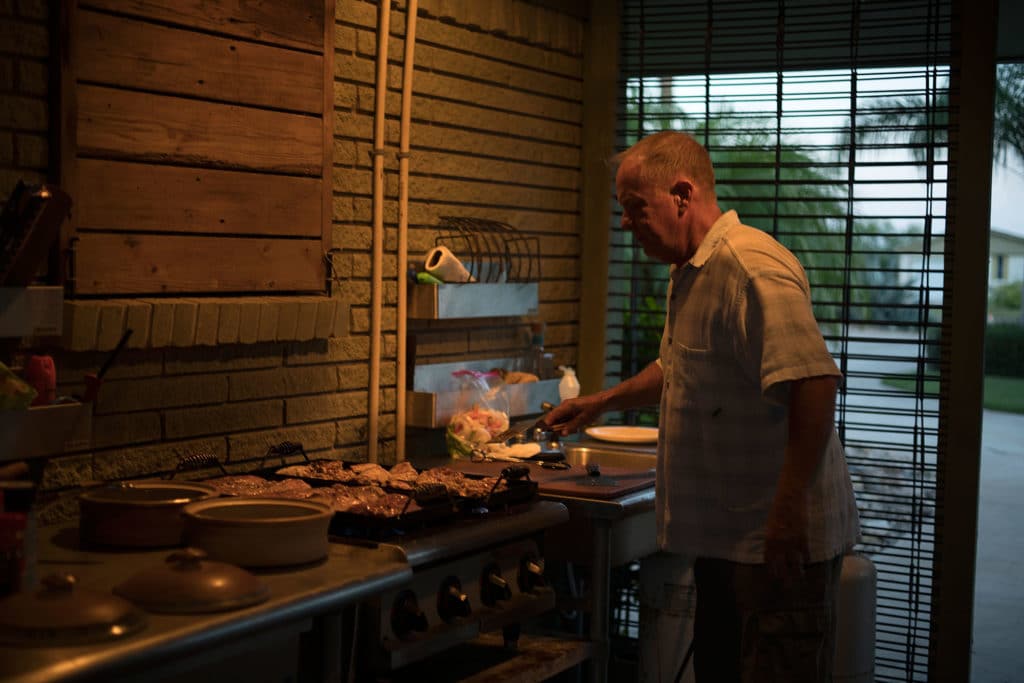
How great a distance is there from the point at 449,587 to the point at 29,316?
1123 mm

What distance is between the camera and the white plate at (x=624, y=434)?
14.3 ft

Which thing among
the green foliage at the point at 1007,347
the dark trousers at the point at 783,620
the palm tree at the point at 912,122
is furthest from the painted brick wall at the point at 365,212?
the green foliage at the point at 1007,347

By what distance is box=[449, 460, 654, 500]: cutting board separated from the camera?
338 cm

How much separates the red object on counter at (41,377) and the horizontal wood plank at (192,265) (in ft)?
1.29

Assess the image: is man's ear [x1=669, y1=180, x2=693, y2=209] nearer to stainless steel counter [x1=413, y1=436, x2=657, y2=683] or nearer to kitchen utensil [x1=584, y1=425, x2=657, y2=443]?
stainless steel counter [x1=413, y1=436, x2=657, y2=683]

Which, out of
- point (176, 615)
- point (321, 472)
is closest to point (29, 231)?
point (176, 615)

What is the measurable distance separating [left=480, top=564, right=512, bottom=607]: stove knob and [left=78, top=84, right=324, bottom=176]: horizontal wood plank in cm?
128

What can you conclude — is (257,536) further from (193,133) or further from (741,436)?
(193,133)

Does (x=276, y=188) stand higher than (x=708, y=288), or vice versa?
(x=276, y=188)

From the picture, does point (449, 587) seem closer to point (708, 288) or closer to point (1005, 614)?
point (708, 288)

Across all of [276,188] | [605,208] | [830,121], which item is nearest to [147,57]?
[276,188]

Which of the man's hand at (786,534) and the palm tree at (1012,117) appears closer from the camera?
the man's hand at (786,534)

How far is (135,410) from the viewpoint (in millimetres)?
3008

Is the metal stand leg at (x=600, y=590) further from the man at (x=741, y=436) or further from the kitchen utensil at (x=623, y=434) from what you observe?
the kitchen utensil at (x=623, y=434)
